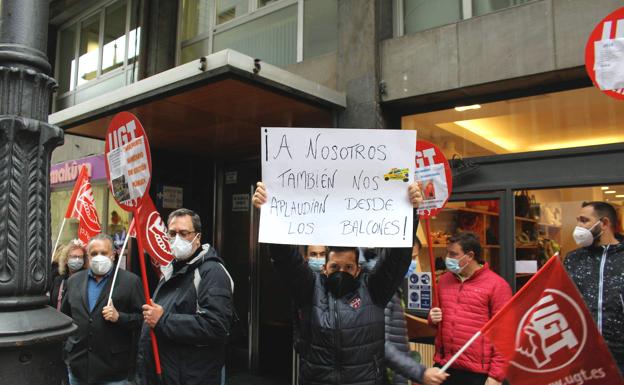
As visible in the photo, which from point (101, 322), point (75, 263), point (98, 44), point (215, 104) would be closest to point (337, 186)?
point (101, 322)

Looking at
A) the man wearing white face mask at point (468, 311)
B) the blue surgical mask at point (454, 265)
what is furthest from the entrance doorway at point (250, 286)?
the blue surgical mask at point (454, 265)

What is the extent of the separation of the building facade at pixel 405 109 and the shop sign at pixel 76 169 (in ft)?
7.81

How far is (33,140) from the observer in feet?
9.32

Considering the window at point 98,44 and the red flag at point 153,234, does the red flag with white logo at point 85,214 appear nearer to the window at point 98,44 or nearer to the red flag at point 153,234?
the red flag at point 153,234

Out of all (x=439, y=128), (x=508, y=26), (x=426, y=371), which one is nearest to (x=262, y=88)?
(x=439, y=128)

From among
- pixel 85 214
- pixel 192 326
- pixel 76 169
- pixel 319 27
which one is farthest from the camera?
pixel 76 169

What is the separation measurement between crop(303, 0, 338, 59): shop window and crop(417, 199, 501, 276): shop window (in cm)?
279

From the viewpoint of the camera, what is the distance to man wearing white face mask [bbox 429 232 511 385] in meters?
4.11

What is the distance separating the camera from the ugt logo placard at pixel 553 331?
2754mm

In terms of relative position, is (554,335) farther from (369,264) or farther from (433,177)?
(433,177)

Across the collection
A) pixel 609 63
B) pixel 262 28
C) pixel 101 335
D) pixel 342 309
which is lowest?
pixel 101 335

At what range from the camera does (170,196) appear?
351 inches

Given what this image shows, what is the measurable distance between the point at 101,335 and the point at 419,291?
3694mm

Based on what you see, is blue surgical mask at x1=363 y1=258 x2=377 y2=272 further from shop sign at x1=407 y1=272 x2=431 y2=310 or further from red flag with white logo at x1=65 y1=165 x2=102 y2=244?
red flag with white logo at x1=65 y1=165 x2=102 y2=244
